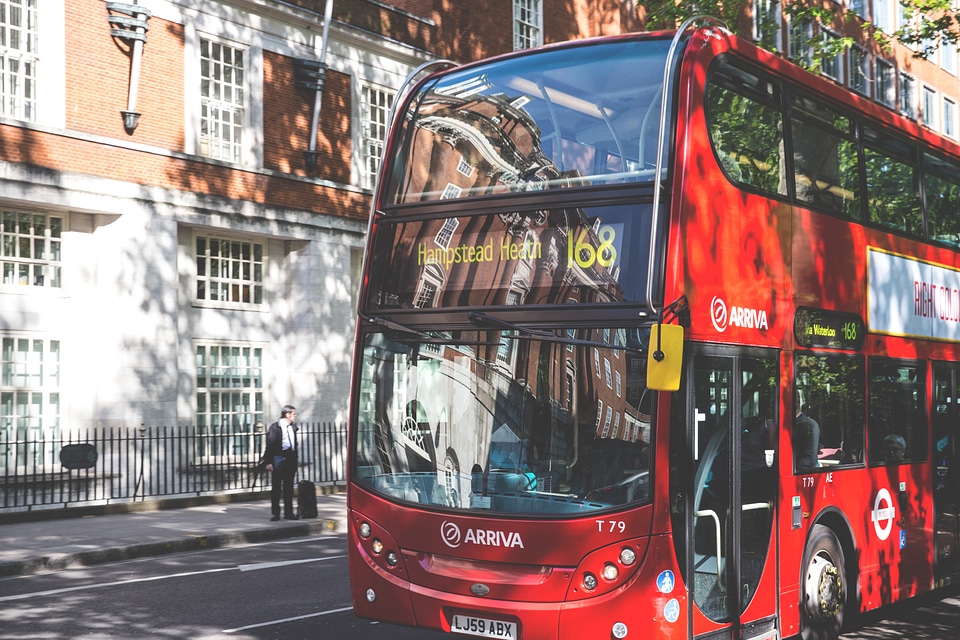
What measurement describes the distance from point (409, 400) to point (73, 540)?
30.3ft

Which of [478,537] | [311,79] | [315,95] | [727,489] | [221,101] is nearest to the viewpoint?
[478,537]

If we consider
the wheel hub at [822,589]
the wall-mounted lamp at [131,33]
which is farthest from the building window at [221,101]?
the wheel hub at [822,589]

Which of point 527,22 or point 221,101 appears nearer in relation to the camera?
point 221,101

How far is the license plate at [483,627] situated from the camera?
21.5ft

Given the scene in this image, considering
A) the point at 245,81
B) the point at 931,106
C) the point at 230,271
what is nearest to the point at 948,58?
the point at 931,106

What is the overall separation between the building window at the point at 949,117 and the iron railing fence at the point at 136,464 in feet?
121

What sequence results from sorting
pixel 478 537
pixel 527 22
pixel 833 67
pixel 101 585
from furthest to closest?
pixel 833 67
pixel 527 22
pixel 101 585
pixel 478 537

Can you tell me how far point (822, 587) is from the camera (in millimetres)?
8031

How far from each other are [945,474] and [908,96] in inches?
1569

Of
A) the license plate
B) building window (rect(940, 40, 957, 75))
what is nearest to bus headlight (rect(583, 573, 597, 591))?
the license plate

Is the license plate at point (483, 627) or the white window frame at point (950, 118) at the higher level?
the white window frame at point (950, 118)

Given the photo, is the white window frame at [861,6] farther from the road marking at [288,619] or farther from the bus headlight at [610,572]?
the bus headlight at [610,572]

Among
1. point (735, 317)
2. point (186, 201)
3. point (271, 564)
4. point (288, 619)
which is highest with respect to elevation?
point (186, 201)

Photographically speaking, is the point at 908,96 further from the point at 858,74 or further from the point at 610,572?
the point at 610,572
